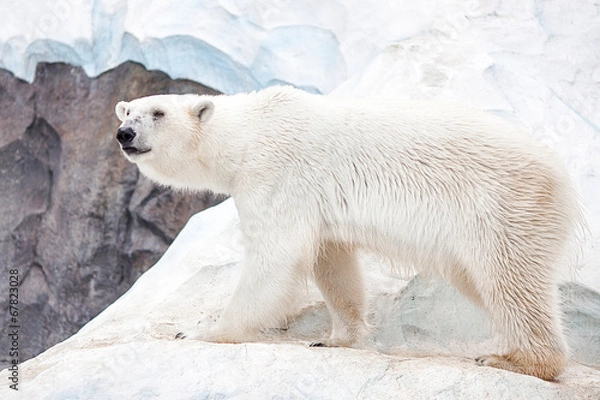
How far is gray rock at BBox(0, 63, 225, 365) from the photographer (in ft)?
26.5

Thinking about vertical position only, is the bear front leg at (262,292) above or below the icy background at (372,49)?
below

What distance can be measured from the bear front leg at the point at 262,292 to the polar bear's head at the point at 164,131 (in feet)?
2.13

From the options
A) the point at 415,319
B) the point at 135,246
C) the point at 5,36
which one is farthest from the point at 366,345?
the point at 5,36

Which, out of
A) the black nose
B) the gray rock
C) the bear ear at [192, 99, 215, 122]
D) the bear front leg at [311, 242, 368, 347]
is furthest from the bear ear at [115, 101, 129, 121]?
the gray rock

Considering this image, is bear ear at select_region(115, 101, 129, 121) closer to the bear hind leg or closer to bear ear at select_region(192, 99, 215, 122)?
bear ear at select_region(192, 99, 215, 122)

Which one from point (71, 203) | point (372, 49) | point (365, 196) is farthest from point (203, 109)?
point (71, 203)

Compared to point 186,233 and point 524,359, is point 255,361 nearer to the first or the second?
point 524,359

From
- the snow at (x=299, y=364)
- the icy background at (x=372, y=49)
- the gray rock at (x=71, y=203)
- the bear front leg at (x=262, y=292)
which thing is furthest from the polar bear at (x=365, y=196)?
the gray rock at (x=71, y=203)

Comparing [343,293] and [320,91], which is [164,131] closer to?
[343,293]

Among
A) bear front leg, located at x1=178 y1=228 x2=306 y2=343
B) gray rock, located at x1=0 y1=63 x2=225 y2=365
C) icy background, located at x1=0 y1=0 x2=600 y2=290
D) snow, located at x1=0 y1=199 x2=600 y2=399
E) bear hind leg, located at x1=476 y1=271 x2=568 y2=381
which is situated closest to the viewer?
snow, located at x1=0 y1=199 x2=600 y2=399

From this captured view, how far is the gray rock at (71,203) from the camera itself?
8.08 m

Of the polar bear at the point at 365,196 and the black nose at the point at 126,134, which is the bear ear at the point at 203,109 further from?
the black nose at the point at 126,134

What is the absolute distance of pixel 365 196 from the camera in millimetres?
3924

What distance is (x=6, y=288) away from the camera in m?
8.62
